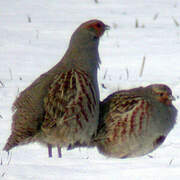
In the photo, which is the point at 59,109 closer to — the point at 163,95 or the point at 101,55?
the point at 163,95

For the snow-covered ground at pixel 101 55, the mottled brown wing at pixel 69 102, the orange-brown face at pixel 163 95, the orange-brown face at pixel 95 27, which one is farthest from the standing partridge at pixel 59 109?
the orange-brown face at pixel 163 95

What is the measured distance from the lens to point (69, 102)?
632 cm

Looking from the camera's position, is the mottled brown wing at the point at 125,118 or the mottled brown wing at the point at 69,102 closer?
the mottled brown wing at the point at 69,102

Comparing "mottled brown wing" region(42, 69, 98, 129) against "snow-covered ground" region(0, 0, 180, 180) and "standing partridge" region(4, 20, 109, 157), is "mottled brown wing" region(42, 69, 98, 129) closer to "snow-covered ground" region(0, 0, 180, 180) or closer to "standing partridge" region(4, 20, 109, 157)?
"standing partridge" region(4, 20, 109, 157)

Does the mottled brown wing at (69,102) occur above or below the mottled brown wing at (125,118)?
above

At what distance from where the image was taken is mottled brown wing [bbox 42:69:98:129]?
20.6 feet

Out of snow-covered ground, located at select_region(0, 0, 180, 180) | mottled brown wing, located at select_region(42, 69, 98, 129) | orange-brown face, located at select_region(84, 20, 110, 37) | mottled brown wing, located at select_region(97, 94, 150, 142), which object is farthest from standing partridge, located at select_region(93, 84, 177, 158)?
orange-brown face, located at select_region(84, 20, 110, 37)

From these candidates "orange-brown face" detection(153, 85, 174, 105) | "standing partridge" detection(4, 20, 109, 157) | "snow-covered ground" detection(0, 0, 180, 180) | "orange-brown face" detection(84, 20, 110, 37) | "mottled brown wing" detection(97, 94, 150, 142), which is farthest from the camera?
"orange-brown face" detection(84, 20, 110, 37)

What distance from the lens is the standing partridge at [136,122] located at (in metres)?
6.50

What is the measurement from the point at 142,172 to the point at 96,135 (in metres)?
1.95

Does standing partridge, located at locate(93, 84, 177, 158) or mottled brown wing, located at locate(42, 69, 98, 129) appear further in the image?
standing partridge, located at locate(93, 84, 177, 158)

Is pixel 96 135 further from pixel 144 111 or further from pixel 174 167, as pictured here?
pixel 174 167

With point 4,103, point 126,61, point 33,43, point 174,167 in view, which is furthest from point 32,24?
point 174,167

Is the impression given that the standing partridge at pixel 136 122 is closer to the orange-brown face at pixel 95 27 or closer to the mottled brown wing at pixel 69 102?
the mottled brown wing at pixel 69 102
